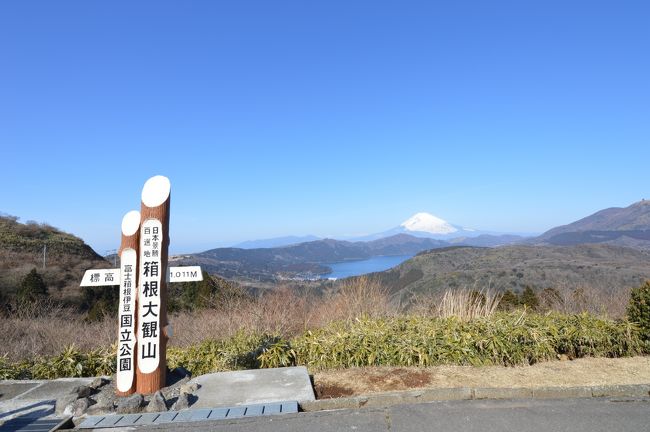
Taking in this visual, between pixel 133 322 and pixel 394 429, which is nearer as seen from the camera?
pixel 394 429

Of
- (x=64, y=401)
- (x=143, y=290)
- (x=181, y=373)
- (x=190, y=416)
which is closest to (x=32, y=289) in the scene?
(x=181, y=373)

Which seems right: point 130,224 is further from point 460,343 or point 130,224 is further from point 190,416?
point 460,343

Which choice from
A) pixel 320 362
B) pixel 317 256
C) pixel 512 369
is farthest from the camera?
pixel 317 256

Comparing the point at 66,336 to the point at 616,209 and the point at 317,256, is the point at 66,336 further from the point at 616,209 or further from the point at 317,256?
the point at 616,209

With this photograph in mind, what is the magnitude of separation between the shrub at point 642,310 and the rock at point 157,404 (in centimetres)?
704

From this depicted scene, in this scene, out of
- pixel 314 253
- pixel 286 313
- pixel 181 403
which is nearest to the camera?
pixel 181 403

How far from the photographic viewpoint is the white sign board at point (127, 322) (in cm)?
496

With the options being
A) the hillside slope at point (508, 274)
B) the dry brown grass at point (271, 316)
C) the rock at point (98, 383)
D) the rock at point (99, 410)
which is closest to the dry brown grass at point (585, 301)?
the dry brown grass at point (271, 316)

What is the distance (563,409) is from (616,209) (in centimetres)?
14492

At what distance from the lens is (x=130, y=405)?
454 cm

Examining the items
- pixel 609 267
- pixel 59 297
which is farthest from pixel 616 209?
pixel 59 297

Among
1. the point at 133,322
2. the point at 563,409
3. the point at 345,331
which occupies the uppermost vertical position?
the point at 133,322

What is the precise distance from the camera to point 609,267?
23.0 metres

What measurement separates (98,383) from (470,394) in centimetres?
438
